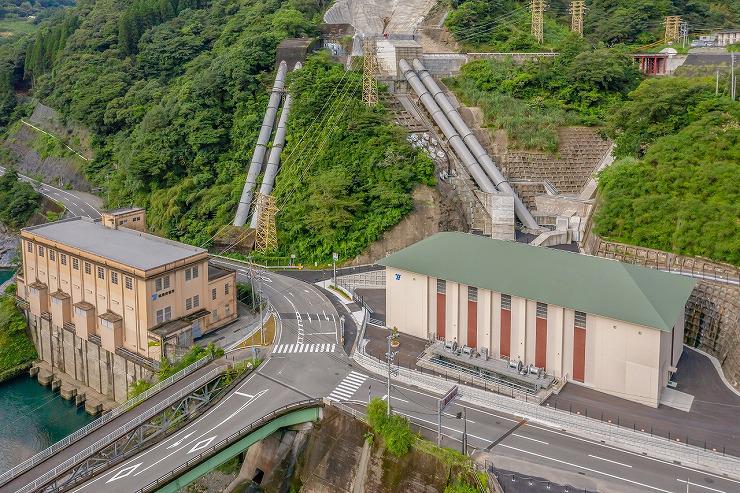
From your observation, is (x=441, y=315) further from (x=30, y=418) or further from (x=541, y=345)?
(x=30, y=418)

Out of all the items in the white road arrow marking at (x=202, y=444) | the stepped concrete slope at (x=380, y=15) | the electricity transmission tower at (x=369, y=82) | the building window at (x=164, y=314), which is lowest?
the white road arrow marking at (x=202, y=444)

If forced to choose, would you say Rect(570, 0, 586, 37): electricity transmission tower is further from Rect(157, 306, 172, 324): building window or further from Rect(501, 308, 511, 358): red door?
Rect(157, 306, 172, 324): building window

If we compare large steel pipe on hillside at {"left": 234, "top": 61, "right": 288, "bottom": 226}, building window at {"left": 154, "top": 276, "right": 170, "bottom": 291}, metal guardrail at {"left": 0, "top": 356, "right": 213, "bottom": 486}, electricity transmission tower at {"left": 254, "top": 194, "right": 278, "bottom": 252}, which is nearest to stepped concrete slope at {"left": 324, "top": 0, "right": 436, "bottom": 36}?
large steel pipe on hillside at {"left": 234, "top": 61, "right": 288, "bottom": 226}

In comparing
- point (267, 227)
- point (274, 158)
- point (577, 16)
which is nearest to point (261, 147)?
point (274, 158)

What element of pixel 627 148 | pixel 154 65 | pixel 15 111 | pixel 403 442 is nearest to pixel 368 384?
pixel 403 442

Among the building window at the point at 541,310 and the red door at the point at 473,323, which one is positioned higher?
the building window at the point at 541,310

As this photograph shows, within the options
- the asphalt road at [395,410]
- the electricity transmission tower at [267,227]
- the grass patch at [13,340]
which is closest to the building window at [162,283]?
the asphalt road at [395,410]

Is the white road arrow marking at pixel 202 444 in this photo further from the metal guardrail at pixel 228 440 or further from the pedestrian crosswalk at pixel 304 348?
the pedestrian crosswalk at pixel 304 348
